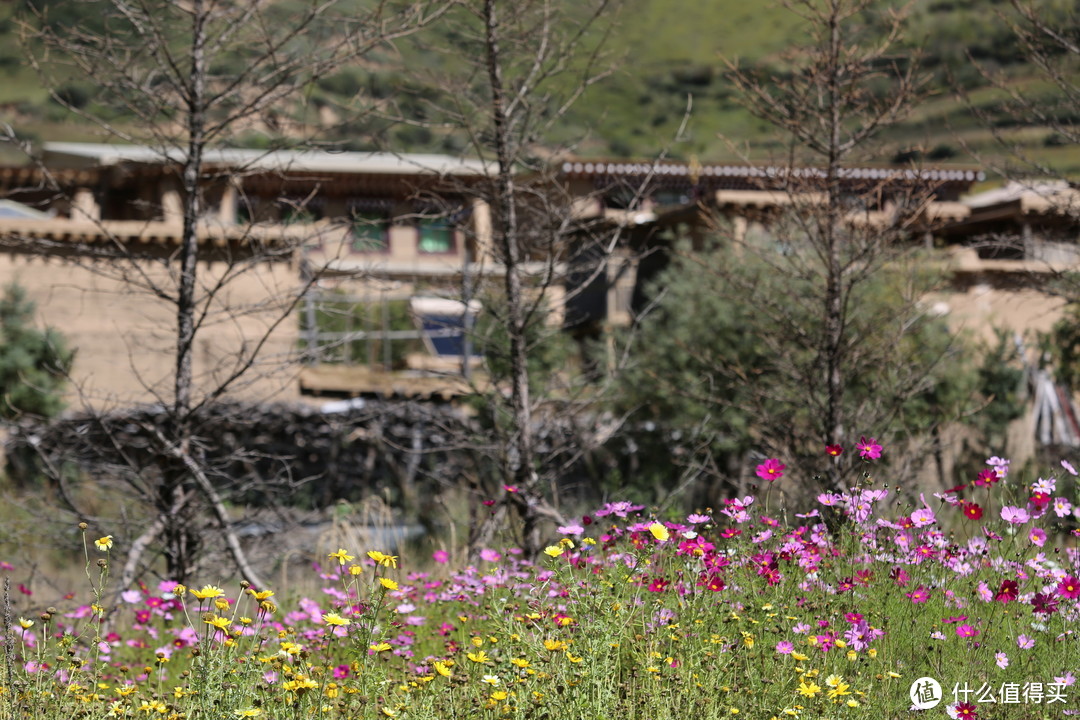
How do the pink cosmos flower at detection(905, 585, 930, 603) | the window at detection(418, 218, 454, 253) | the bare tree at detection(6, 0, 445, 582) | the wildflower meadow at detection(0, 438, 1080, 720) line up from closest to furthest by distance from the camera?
the wildflower meadow at detection(0, 438, 1080, 720) → the pink cosmos flower at detection(905, 585, 930, 603) → the bare tree at detection(6, 0, 445, 582) → the window at detection(418, 218, 454, 253)

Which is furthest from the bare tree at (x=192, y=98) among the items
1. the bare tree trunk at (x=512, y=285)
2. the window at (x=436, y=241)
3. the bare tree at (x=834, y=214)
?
the window at (x=436, y=241)

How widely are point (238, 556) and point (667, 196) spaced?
29.3 meters

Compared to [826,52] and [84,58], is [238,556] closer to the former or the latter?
[84,58]

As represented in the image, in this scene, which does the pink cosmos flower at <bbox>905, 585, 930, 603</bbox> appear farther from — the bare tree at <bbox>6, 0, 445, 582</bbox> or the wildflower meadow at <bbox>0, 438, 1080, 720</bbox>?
the bare tree at <bbox>6, 0, 445, 582</bbox>

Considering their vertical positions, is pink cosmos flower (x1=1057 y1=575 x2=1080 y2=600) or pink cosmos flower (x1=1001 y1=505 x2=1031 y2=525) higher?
pink cosmos flower (x1=1001 y1=505 x2=1031 y2=525)

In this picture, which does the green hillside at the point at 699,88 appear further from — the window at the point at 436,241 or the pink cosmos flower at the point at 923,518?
the pink cosmos flower at the point at 923,518

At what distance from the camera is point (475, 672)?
378cm

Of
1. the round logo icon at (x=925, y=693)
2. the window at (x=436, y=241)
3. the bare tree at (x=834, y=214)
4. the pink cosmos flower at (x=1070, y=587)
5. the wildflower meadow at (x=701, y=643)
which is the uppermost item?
the window at (x=436, y=241)

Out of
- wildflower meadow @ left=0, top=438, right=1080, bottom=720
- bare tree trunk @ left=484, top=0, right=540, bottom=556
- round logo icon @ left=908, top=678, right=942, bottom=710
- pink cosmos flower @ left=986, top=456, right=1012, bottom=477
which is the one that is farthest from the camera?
bare tree trunk @ left=484, top=0, right=540, bottom=556

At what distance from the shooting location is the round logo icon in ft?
11.5

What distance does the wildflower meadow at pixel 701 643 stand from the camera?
10.5 feet

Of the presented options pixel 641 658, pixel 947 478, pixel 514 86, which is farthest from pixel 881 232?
pixel 947 478

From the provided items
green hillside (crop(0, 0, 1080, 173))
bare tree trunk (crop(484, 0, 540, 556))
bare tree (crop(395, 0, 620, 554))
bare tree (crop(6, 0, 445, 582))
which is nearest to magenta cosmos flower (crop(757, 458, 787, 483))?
bare tree (crop(395, 0, 620, 554))

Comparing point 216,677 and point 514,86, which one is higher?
point 514,86
